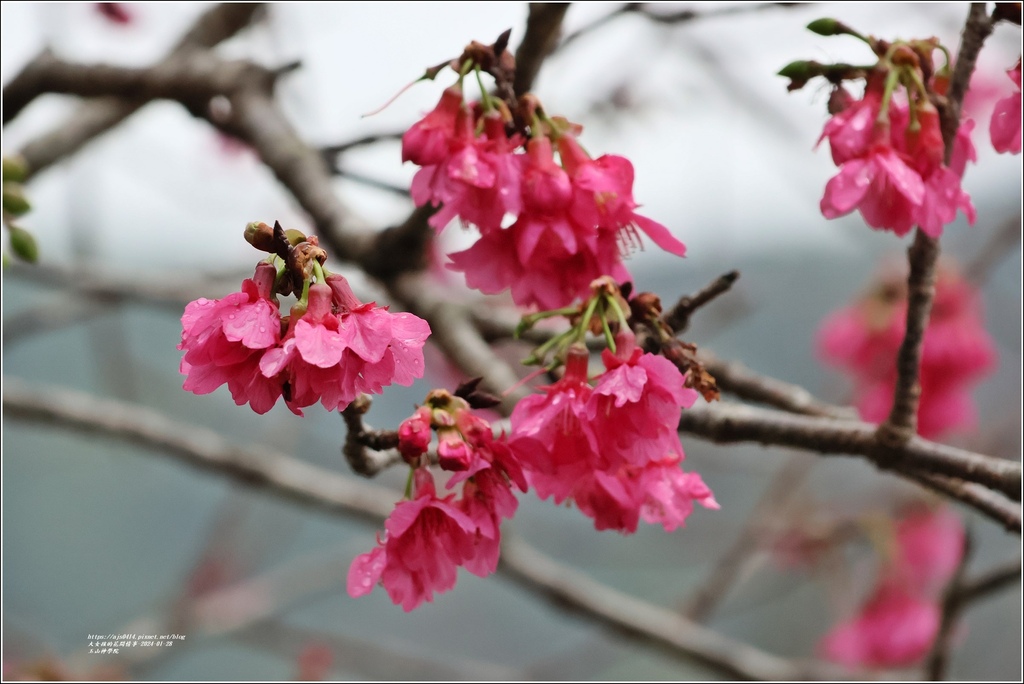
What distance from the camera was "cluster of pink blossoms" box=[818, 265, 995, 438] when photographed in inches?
70.7

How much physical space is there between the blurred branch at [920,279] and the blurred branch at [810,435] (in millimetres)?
16

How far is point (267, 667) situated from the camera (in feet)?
11.8

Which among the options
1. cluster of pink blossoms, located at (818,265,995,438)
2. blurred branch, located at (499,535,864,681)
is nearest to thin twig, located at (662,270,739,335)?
blurred branch, located at (499,535,864,681)

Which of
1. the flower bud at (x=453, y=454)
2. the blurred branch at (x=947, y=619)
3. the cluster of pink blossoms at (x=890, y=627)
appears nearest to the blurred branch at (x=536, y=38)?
the flower bud at (x=453, y=454)

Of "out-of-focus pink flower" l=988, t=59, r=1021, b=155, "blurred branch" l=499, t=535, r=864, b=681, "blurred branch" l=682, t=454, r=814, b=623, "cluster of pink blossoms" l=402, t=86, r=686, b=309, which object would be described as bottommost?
"blurred branch" l=682, t=454, r=814, b=623

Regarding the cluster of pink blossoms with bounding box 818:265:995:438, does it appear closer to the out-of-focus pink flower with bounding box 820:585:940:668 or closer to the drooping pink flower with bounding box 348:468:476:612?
the out-of-focus pink flower with bounding box 820:585:940:668

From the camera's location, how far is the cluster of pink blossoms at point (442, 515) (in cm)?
55

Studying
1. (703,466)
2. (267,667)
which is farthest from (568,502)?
(267,667)

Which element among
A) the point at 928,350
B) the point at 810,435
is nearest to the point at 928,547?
the point at 928,350

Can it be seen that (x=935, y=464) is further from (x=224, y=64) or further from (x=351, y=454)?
(x=224, y=64)

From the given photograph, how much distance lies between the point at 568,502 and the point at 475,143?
11.9 inches

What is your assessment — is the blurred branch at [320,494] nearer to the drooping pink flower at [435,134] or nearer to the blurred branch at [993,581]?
the blurred branch at [993,581]

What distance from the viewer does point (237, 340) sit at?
1.58 feet

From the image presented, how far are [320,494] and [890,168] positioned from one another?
4.70ft
